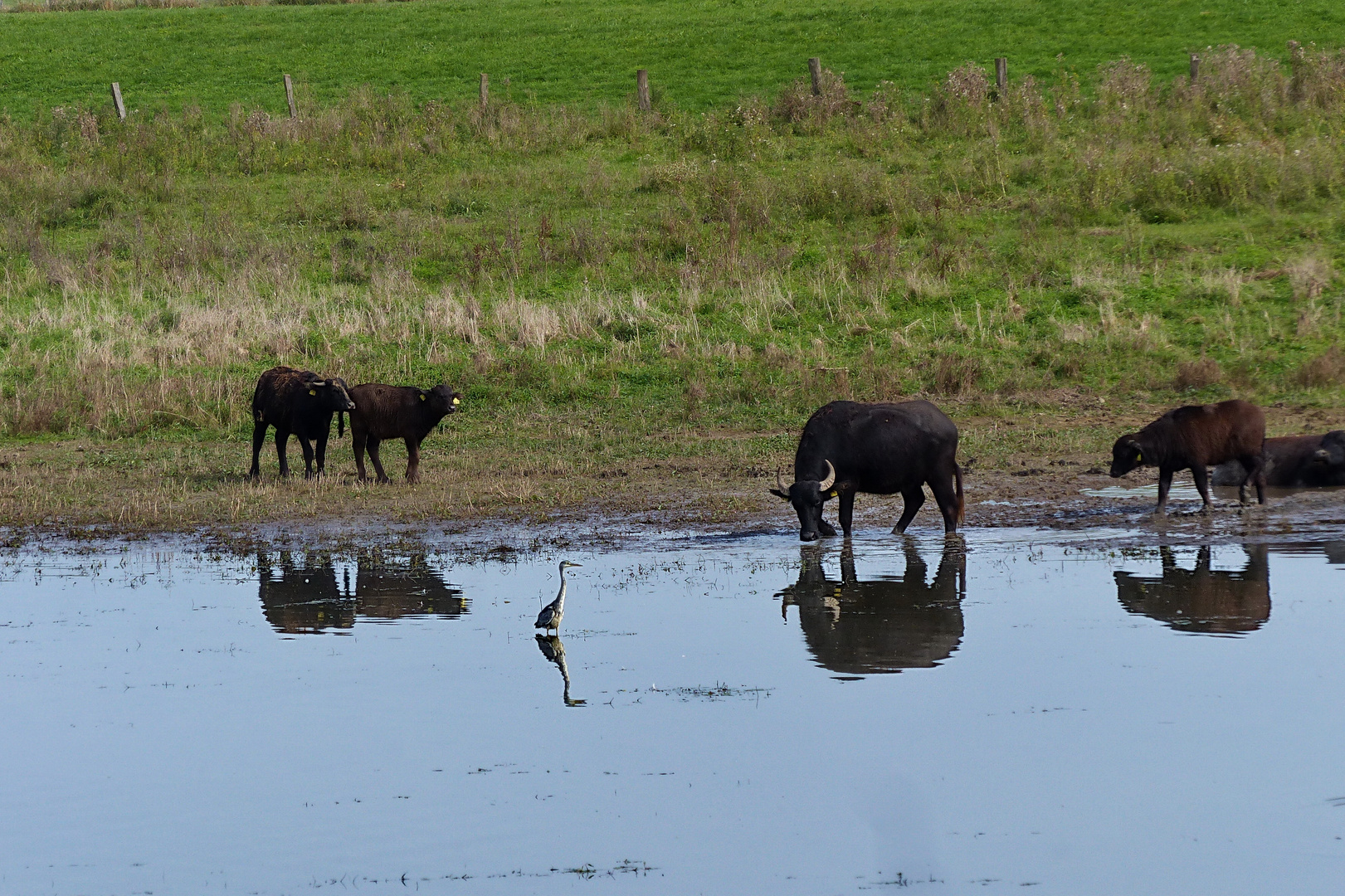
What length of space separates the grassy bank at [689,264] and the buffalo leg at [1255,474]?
2.32m

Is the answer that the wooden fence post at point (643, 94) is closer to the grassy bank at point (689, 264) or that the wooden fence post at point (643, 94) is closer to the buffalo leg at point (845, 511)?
the grassy bank at point (689, 264)

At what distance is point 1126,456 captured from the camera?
45.5 ft

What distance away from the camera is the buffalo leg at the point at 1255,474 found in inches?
538

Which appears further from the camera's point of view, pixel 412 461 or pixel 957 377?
pixel 957 377

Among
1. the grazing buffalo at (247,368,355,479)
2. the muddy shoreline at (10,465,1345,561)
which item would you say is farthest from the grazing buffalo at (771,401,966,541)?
the grazing buffalo at (247,368,355,479)

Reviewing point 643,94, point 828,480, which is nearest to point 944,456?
point 828,480

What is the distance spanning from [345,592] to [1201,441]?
7558 millimetres

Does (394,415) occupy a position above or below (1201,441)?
above

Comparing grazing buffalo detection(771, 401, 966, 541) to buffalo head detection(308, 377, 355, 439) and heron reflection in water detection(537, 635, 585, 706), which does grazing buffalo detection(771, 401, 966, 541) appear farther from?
buffalo head detection(308, 377, 355, 439)

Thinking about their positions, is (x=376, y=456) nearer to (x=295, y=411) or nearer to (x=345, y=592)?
(x=295, y=411)

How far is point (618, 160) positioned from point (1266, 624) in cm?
2270

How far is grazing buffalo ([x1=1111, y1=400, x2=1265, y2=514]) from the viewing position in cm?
1348

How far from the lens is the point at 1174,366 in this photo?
19.0 metres

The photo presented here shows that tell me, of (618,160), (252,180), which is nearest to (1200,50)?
(618,160)
